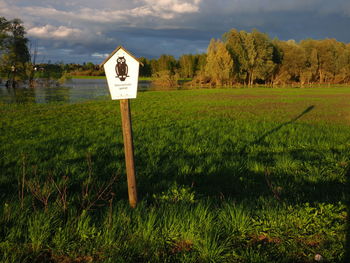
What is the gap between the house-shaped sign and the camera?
159 inches

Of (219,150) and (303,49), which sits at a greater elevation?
(303,49)

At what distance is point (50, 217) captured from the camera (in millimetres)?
3723

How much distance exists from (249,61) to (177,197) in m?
71.1

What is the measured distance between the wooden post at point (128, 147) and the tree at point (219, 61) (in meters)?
63.6

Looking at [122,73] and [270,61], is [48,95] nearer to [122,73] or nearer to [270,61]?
[122,73]

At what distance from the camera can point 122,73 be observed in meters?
4.09

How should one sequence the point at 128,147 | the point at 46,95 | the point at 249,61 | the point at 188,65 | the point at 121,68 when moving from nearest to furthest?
the point at 121,68
the point at 128,147
the point at 46,95
the point at 249,61
the point at 188,65

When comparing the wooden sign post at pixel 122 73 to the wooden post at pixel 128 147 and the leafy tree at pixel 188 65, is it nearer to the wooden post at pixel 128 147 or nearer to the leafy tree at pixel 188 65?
the wooden post at pixel 128 147

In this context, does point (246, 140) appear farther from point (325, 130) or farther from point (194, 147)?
point (325, 130)

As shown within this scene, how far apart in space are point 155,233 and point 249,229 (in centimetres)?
147

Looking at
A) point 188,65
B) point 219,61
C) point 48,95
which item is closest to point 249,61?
point 219,61

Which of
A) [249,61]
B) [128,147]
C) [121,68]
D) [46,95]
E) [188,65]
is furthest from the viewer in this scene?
[188,65]

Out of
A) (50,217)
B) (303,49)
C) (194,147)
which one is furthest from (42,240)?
(303,49)

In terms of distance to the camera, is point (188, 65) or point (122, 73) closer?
point (122, 73)
